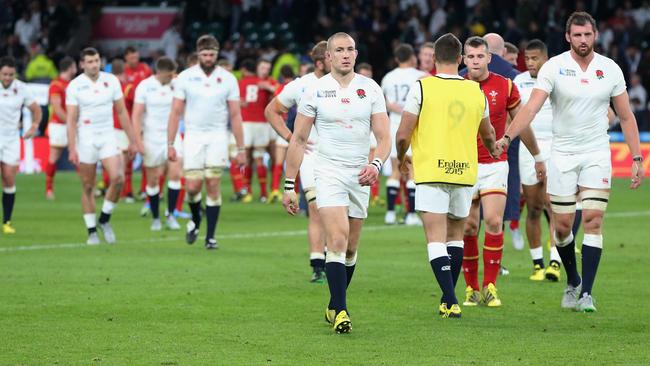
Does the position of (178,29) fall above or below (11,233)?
above

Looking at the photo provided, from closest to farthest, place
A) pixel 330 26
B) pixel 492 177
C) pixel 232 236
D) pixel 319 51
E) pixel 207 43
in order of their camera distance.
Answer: pixel 492 177 < pixel 319 51 < pixel 207 43 < pixel 232 236 < pixel 330 26

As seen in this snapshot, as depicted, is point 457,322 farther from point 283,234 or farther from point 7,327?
point 283,234

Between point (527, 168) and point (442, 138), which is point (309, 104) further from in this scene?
point (527, 168)

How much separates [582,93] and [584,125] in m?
0.28

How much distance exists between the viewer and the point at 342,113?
11.0 metres

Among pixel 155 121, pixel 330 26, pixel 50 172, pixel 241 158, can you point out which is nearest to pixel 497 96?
pixel 241 158

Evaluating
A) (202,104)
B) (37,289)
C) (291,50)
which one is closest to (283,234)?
(202,104)

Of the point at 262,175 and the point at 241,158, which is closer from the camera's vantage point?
the point at 241,158

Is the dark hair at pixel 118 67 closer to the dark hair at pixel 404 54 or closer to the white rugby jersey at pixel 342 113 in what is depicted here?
the dark hair at pixel 404 54

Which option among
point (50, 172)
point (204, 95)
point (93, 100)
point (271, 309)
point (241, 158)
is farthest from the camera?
point (50, 172)

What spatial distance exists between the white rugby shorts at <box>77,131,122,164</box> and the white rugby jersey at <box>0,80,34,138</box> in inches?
99.7

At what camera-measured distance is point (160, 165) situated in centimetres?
2158

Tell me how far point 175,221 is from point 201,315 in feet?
31.0

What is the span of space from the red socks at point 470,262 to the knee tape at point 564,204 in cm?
96
